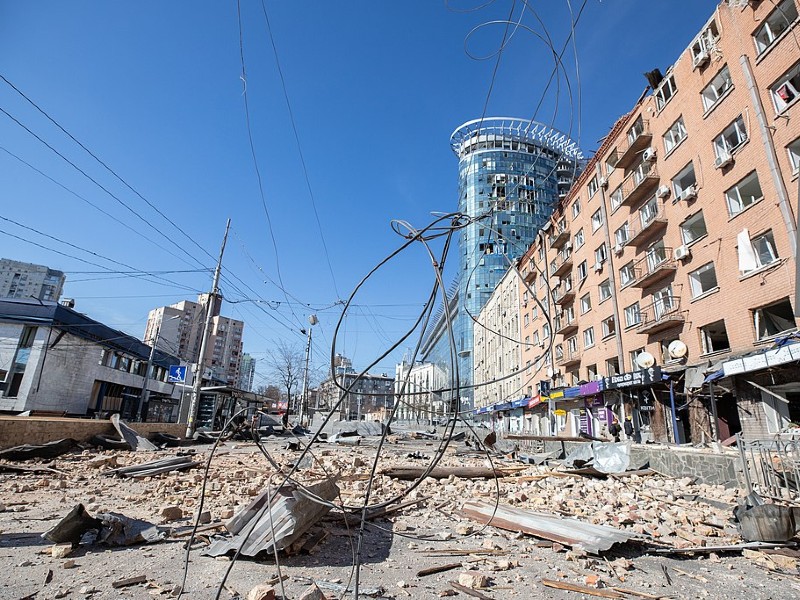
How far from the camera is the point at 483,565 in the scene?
17.2 feet

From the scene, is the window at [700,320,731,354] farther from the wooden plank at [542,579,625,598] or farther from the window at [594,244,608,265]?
the wooden plank at [542,579,625,598]

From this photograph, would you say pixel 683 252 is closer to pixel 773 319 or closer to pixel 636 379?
pixel 773 319

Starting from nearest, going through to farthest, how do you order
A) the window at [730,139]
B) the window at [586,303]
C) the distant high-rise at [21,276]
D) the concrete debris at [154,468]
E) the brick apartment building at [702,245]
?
the concrete debris at [154,468], the brick apartment building at [702,245], the window at [730,139], the window at [586,303], the distant high-rise at [21,276]

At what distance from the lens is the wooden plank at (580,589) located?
441 centimetres

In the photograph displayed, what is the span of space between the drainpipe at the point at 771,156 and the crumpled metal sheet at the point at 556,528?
16407mm

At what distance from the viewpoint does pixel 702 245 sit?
20.9m

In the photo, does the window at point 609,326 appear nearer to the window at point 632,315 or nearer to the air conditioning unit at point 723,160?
the window at point 632,315

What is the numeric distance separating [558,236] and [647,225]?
46.4 feet

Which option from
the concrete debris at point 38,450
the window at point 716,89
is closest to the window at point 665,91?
the window at point 716,89

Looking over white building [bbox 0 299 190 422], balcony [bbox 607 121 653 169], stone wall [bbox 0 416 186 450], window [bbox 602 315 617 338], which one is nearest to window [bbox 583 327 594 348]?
window [bbox 602 315 617 338]

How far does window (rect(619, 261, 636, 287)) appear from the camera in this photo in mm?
26891

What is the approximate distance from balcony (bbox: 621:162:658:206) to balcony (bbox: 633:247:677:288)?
4.10 m

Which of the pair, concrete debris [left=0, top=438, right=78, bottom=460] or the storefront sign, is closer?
concrete debris [left=0, top=438, right=78, bottom=460]

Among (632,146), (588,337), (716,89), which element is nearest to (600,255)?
(588,337)
